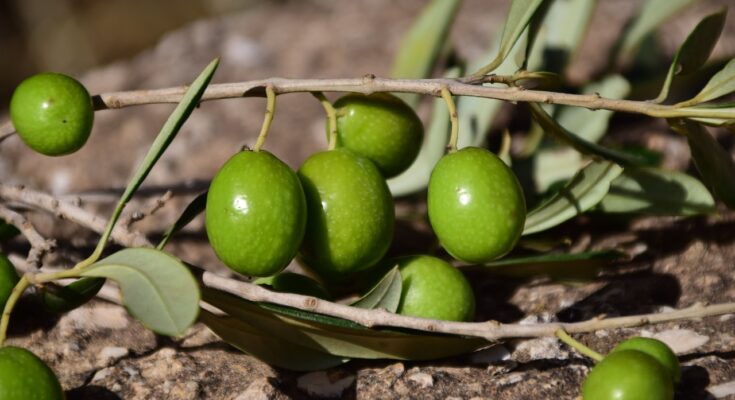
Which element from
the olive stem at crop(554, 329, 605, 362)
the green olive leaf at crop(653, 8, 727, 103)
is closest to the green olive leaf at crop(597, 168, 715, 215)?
the green olive leaf at crop(653, 8, 727, 103)

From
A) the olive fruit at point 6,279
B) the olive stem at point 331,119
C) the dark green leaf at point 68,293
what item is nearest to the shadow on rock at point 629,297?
the olive stem at point 331,119

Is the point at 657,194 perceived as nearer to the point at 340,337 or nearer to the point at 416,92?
the point at 416,92

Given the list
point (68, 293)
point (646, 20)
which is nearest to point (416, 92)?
point (68, 293)

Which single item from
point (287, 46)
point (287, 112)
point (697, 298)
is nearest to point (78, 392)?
point (697, 298)

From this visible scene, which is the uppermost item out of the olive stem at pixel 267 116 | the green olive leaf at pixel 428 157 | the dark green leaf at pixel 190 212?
the green olive leaf at pixel 428 157

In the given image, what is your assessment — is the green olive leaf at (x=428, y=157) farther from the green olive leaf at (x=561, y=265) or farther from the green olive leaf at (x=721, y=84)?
the green olive leaf at (x=721, y=84)

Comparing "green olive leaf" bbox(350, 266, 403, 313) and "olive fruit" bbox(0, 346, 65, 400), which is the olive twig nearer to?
"olive fruit" bbox(0, 346, 65, 400)
